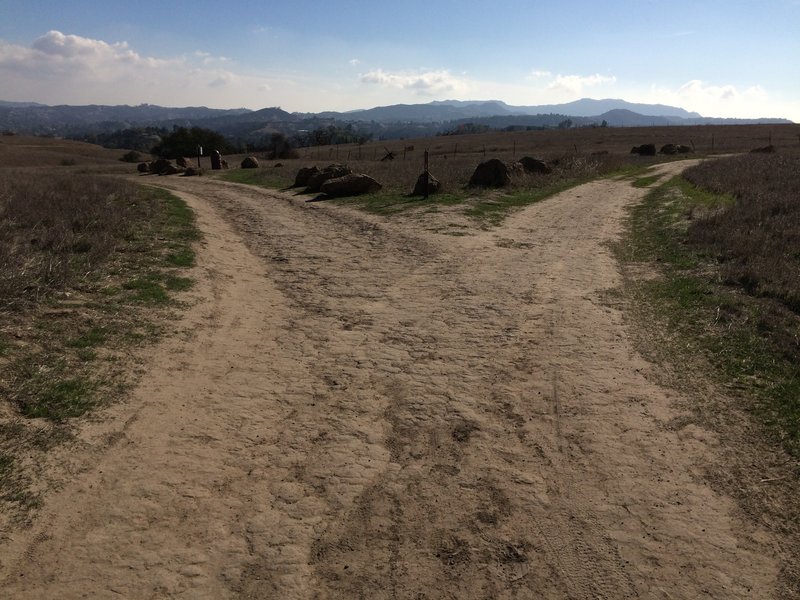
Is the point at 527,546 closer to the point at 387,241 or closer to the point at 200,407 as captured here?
the point at 200,407

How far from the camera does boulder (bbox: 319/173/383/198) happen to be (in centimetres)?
2094

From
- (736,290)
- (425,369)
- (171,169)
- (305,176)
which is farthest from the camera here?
(171,169)

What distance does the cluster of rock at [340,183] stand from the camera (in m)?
21.0

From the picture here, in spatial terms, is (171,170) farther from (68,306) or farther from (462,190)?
(68,306)

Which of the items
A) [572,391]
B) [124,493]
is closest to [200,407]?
[124,493]

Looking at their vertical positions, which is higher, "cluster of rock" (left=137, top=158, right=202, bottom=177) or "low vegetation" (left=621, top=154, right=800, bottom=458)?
"cluster of rock" (left=137, top=158, right=202, bottom=177)

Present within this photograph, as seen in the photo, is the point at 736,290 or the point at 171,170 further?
the point at 171,170

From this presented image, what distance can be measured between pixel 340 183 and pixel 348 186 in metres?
0.33

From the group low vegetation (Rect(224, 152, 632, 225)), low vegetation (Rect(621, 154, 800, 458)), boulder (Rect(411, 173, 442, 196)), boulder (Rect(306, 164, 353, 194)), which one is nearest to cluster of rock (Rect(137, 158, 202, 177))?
low vegetation (Rect(224, 152, 632, 225))

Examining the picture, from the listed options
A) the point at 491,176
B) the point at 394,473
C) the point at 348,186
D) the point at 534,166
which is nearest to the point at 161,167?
the point at 348,186

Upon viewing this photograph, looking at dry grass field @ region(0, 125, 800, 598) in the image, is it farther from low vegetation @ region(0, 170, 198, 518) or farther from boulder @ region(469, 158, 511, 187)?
boulder @ region(469, 158, 511, 187)

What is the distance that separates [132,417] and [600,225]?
555 inches

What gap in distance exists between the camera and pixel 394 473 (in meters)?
4.63

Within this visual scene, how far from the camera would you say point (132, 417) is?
530 cm
